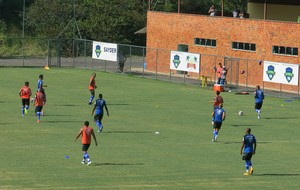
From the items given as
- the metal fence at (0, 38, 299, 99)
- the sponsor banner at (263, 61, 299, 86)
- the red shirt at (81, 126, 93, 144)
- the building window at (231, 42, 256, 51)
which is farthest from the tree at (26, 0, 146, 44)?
the red shirt at (81, 126, 93, 144)

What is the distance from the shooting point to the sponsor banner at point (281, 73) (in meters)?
61.2

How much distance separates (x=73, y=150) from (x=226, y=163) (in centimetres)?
646

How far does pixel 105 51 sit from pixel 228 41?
36.7 ft

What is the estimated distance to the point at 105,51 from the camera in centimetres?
7806

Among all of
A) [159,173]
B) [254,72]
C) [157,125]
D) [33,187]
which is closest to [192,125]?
[157,125]

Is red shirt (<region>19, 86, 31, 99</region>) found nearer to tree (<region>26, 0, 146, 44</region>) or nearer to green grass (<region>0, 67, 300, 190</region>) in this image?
green grass (<region>0, 67, 300, 190</region>)

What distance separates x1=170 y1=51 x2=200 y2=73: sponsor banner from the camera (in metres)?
69.4

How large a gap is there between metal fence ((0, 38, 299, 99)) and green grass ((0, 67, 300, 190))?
17.2ft

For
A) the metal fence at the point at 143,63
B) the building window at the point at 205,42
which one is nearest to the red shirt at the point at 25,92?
the metal fence at the point at 143,63

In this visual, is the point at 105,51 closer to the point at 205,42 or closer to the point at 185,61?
the point at 205,42

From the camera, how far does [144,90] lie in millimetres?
63719

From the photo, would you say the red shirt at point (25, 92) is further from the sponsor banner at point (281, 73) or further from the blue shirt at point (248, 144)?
the sponsor banner at point (281, 73)

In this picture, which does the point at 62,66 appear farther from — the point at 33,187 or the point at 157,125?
the point at 33,187

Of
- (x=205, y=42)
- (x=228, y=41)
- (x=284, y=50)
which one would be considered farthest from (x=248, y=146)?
(x=205, y=42)
